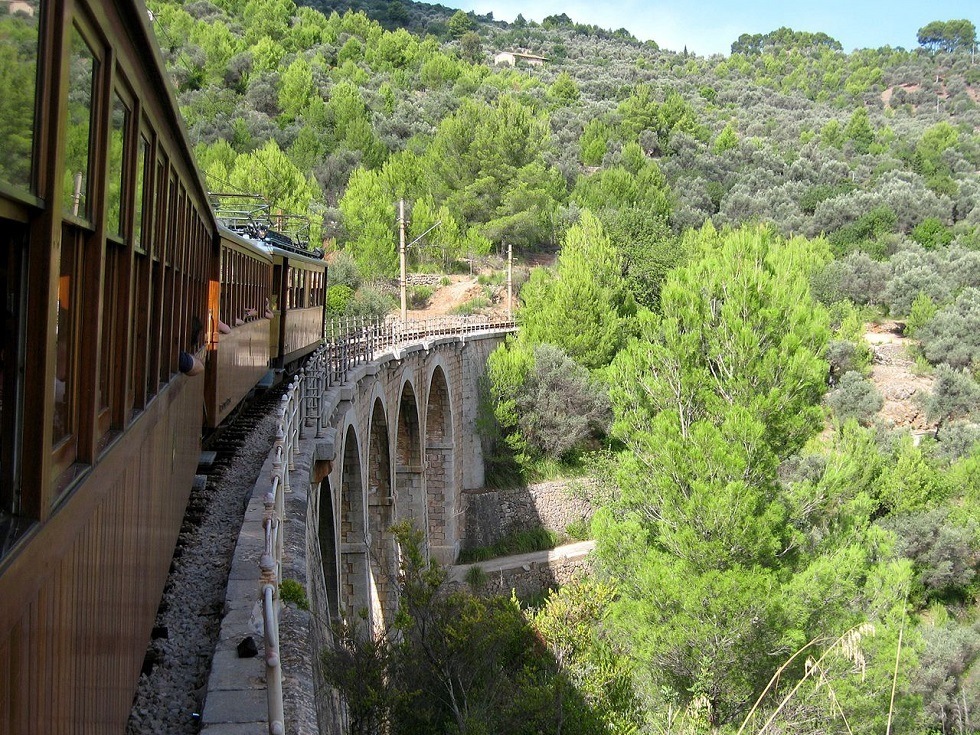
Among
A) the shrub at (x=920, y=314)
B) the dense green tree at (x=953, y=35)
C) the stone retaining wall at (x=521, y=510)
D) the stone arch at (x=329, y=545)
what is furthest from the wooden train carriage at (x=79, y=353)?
the dense green tree at (x=953, y=35)

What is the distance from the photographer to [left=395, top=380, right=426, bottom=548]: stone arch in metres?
20.6

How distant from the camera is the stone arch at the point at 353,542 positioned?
13.6 meters

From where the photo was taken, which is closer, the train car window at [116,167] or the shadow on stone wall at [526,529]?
the train car window at [116,167]

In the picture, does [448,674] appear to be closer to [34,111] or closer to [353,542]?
[353,542]

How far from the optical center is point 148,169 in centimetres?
331

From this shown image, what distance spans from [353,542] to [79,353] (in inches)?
488

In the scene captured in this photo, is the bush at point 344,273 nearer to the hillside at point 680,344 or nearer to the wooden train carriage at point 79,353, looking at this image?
the hillside at point 680,344

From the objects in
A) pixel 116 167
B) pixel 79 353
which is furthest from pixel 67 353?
pixel 116 167

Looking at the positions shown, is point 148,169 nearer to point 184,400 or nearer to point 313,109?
point 184,400

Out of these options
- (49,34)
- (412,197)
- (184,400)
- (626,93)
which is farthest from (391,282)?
(626,93)

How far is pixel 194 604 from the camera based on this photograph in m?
4.86

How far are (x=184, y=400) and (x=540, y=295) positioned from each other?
79.9ft

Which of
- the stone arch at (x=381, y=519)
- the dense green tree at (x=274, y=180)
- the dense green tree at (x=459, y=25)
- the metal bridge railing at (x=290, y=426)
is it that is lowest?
the stone arch at (x=381, y=519)

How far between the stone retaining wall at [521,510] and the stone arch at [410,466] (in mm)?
2992
